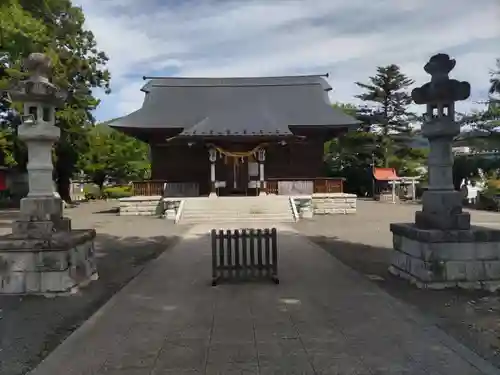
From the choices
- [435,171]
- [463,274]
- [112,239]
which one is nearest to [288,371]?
[463,274]

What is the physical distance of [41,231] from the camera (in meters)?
7.43

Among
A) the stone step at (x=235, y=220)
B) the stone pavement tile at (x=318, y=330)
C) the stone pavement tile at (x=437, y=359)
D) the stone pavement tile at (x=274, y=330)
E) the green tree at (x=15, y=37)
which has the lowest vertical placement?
the stone pavement tile at (x=274, y=330)

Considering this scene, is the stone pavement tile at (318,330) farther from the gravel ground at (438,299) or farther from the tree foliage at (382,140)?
the tree foliage at (382,140)

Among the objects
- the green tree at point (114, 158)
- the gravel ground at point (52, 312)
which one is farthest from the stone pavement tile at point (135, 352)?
the green tree at point (114, 158)

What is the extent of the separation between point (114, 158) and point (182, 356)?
1610 inches

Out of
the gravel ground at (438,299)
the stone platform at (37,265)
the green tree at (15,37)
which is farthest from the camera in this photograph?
the green tree at (15,37)

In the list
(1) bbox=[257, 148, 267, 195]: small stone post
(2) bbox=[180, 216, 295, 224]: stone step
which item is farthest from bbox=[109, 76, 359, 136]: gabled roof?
(2) bbox=[180, 216, 295, 224]: stone step

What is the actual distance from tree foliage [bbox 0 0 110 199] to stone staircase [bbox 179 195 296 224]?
8009 mm

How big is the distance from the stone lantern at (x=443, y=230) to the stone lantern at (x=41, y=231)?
552cm

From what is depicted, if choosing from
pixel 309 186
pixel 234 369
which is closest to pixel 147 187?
pixel 309 186

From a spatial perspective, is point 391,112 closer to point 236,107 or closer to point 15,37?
point 236,107

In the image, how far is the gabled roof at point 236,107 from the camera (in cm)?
2648

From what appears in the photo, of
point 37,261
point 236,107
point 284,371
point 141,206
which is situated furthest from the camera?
point 236,107

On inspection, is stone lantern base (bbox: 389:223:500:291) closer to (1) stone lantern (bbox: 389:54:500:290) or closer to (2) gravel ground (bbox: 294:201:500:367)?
(1) stone lantern (bbox: 389:54:500:290)
